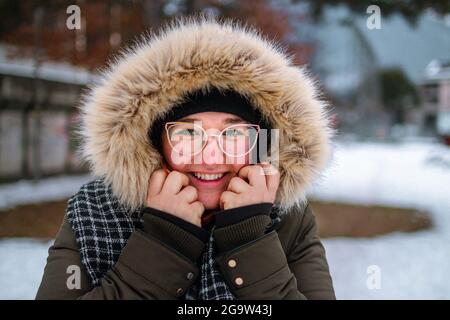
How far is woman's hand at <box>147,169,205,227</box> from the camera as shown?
3.98 feet

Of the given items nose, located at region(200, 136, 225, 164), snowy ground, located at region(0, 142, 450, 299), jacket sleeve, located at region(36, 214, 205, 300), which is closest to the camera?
jacket sleeve, located at region(36, 214, 205, 300)

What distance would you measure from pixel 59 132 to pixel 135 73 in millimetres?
11147

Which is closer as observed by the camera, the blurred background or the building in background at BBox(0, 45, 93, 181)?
the blurred background

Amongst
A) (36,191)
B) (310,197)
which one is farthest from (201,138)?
(36,191)

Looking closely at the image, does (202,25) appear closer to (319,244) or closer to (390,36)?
(319,244)

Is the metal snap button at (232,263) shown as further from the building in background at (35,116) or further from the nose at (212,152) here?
the building in background at (35,116)

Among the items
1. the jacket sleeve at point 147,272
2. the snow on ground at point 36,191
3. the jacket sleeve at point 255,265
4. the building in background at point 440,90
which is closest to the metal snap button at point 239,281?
the jacket sleeve at point 255,265

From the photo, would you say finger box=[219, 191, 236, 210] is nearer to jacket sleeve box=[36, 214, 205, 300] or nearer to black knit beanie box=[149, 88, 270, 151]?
jacket sleeve box=[36, 214, 205, 300]

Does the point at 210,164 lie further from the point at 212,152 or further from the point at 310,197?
the point at 310,197

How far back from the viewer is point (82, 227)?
1.33 m

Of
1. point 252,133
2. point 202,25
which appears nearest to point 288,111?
point 252,133

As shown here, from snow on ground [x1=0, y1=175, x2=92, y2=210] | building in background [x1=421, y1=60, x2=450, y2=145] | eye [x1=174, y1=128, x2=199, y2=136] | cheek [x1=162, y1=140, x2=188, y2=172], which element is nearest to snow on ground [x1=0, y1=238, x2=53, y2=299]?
snow on ground [x1=0, y1=175, x2=92, y2=210]

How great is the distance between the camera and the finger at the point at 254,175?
1.28 metres

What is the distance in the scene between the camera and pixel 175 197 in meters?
1.21
